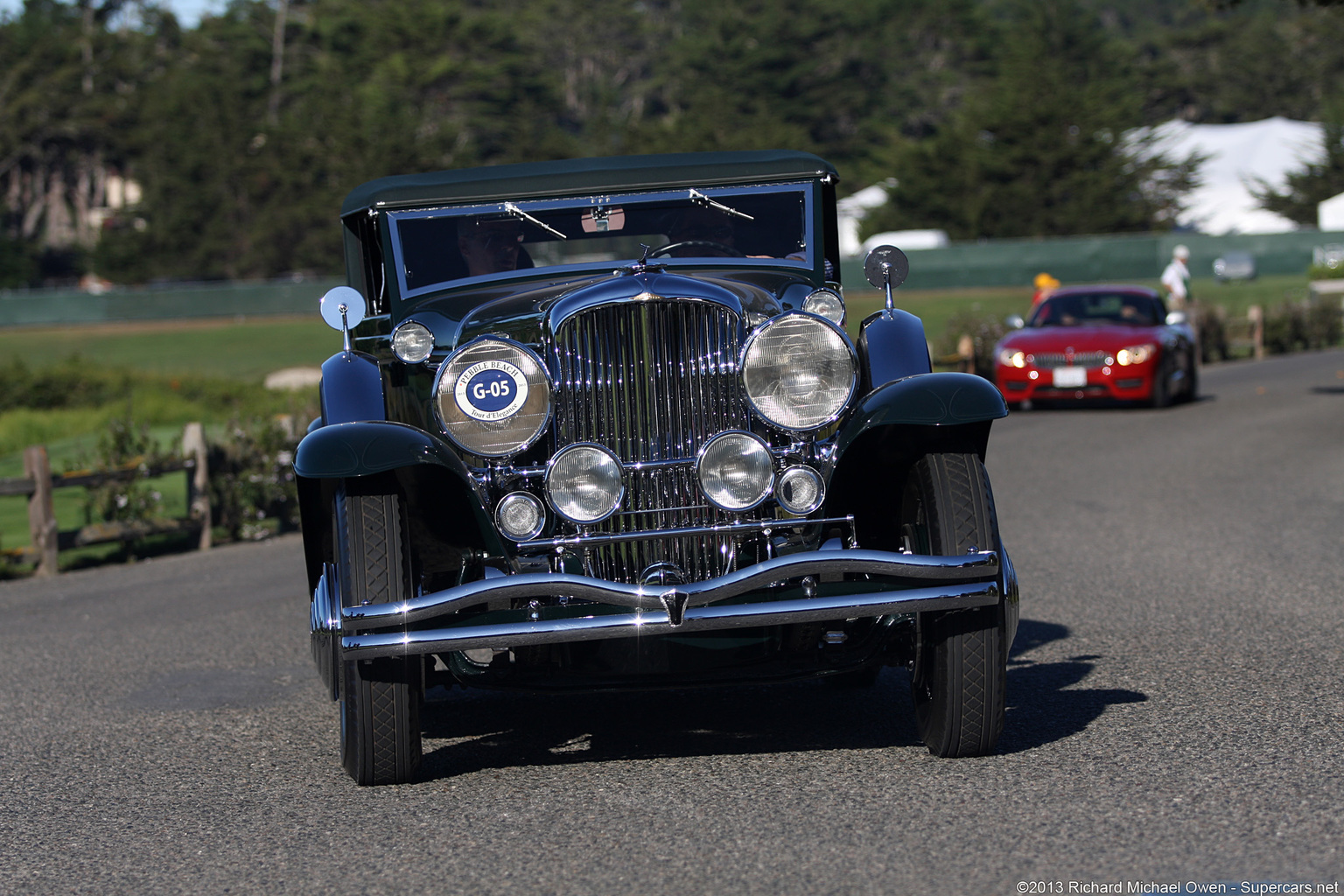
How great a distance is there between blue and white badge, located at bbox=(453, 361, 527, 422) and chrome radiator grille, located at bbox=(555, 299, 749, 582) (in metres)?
0.15

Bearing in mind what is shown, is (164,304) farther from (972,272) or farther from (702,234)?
(702,234)

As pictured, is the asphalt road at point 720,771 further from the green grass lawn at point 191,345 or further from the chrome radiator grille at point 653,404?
the green grass lawn at point 191,345

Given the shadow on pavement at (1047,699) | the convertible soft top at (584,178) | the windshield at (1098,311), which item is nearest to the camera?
the shadow on pavement at (1047,699)

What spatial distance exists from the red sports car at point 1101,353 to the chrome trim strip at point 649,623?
590 inches

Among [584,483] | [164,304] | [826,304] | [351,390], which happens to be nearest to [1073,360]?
[826,304]

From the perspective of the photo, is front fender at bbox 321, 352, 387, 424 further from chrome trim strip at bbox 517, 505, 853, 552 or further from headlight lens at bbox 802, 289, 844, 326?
headlight lens at bbox 802, 289, 844, 326

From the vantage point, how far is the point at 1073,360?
19.2 metres

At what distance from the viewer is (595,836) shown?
14.9 feet

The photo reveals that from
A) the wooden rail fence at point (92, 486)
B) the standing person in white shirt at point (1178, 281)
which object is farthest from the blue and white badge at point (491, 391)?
the standing person in white shirt at point (1178, 281)

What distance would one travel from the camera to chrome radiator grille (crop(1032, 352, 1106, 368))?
1920 cm

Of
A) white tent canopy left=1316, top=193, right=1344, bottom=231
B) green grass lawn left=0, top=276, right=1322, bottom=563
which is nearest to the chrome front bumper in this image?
green grass lawn left=0, top=276, right=1322, bottom=563

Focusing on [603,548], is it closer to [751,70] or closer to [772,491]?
[772,491]

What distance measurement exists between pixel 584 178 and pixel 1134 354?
14.1 m

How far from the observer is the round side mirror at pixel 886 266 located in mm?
5906
